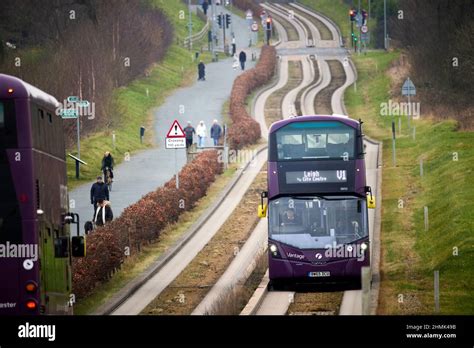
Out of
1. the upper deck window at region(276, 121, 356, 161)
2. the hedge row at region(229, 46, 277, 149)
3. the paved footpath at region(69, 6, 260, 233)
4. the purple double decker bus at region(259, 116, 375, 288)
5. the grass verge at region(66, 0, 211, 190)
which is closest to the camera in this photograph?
the purple double decker bus at region(259, 116, 375, 288)

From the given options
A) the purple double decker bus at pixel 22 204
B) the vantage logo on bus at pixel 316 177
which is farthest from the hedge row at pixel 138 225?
the purple double decker bus at pixel 22 204

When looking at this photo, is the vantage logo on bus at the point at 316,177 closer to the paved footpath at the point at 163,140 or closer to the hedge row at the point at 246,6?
the paved footpath at the point at 163,140

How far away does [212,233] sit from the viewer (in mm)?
47500

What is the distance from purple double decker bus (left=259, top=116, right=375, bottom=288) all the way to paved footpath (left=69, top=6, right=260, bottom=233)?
44.5ft

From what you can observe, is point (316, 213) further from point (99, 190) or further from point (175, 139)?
point (175, 139)

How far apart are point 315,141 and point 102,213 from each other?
9.33 meters

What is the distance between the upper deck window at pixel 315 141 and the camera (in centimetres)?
3309

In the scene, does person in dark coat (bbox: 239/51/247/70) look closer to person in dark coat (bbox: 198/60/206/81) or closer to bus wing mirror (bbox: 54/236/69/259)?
person in dark coat (bbox: 198/60/206/81)

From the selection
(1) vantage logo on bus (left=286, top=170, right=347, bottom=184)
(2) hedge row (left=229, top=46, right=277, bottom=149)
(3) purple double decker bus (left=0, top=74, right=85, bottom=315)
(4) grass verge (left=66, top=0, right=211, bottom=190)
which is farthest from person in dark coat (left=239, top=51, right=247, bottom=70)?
(3) purple double decker bus (left=0, top=74, right=85, bottom=315)

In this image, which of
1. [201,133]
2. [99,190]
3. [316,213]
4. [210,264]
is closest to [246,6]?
[201,133]

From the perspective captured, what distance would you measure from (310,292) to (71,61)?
31.4 metres

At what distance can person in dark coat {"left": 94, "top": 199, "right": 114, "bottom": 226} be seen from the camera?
1564 inches

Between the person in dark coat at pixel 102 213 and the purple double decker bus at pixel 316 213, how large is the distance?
8015 mm
